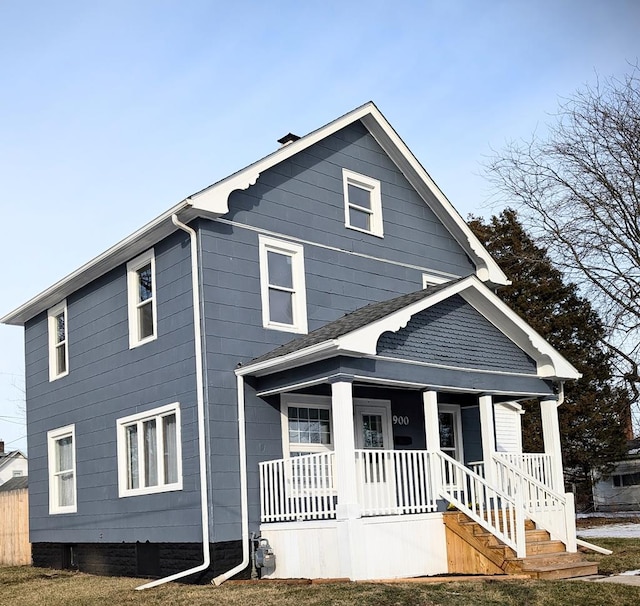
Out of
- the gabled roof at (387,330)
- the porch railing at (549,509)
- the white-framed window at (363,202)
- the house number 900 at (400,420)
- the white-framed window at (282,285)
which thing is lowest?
the porch railing at (549,509)

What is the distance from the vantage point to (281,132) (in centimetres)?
1603

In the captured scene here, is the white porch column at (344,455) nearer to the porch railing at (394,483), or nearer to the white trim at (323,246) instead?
the porch railing at (394,483)

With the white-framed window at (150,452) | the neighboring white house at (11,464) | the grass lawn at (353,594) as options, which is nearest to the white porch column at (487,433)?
the grass lawn at (353,594)

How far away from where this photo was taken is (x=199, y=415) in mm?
13086

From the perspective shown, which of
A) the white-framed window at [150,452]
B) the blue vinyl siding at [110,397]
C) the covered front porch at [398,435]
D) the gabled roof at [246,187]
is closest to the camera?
the covered front porch at [398,435]

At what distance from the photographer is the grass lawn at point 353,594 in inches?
380

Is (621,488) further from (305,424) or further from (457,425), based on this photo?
(305,424)

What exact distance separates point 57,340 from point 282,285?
6.23 m

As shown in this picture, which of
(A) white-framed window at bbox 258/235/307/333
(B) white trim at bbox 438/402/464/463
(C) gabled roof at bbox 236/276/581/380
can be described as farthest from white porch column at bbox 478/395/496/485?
(A) white-framed window at bbox 258/235/307/333

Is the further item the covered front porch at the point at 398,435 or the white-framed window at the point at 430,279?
the white-framed window at the point at 430,279

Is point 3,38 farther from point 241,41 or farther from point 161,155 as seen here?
point 161,155

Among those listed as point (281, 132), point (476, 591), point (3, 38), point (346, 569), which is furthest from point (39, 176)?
point (476, 591)

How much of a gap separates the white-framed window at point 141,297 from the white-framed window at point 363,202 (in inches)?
152

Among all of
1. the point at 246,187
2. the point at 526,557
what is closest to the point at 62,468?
the point at 246,187
